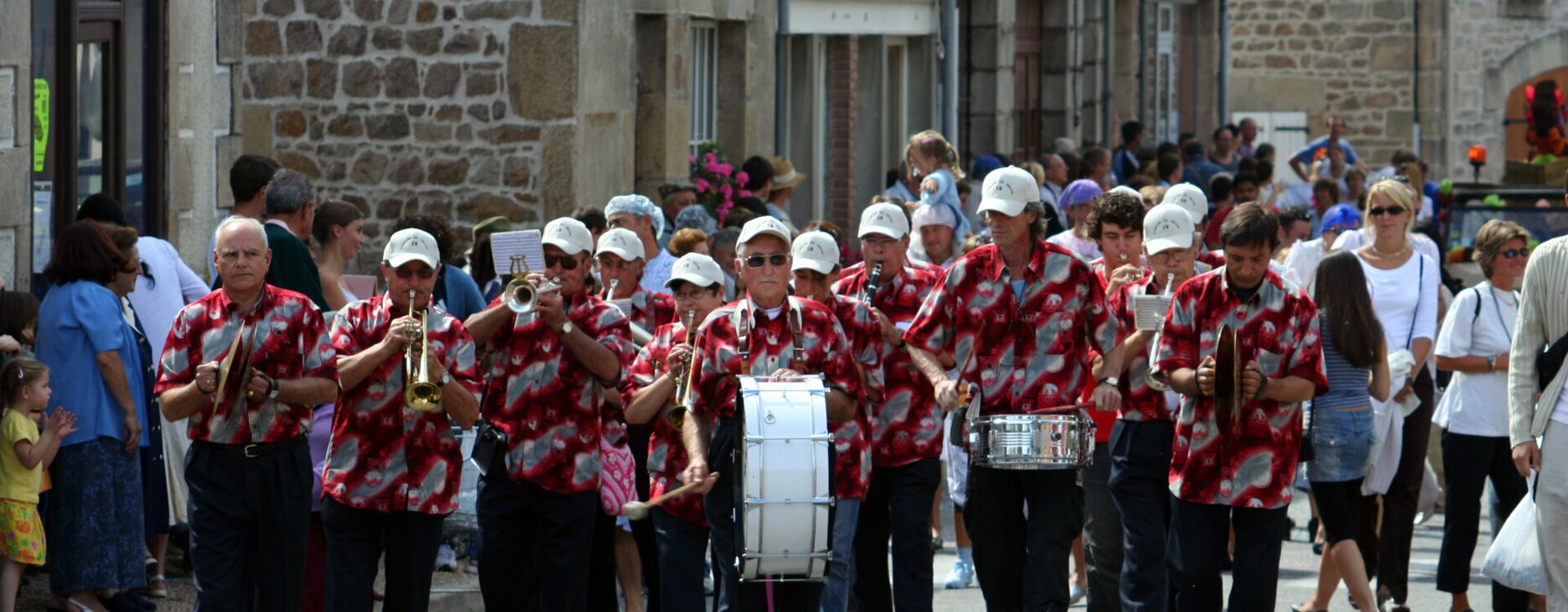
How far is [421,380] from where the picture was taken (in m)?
6.63

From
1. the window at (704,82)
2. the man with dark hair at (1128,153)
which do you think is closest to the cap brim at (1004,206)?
the window at (704,82)

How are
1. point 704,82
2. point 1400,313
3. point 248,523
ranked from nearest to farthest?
point 248,523
point 1400,313
point 704,82

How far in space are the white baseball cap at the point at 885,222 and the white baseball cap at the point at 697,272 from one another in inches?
32.1

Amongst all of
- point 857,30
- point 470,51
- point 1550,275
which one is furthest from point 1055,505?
point 857,30

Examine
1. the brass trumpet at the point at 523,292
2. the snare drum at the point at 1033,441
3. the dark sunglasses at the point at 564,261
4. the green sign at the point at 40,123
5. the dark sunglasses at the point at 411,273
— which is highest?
the green sign at the point at 40,123

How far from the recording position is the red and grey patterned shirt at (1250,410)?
6988mm

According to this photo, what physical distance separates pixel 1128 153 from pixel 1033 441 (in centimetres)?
1366

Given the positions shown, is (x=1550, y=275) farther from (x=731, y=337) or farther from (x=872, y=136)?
(x=872, y=136)

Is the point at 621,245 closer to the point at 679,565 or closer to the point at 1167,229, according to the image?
the point at 679,565

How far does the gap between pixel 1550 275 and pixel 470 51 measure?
8011mm

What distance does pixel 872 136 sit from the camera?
1881cm

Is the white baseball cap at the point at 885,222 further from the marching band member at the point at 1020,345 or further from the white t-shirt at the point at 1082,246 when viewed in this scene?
the white t-shirt at the point at 1082,246

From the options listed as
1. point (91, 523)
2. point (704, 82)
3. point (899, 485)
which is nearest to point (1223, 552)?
point (899, 485)

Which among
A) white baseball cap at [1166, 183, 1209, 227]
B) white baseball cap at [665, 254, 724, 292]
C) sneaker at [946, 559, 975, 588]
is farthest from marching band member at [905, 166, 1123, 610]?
sneaker at [946, 559, 975, 588]
